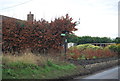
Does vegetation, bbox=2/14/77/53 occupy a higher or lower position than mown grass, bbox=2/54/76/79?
higher

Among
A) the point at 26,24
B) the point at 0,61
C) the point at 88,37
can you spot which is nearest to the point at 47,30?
the point at 26,24

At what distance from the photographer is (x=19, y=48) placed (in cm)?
A: 1299

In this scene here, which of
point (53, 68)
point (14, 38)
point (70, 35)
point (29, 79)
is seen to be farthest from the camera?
point (70, 35)

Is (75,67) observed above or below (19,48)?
below

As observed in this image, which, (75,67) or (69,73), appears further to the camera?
(75,67)

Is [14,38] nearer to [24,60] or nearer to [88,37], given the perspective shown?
[24,60]

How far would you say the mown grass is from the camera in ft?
29.9

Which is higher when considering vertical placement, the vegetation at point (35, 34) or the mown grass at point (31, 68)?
the vegetation at point (35, 34)

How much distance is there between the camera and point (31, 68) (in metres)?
10.3

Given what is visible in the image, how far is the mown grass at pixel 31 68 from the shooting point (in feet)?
29.9

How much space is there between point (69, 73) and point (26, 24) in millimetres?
4595

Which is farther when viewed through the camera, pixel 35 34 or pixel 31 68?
pixel 35 34

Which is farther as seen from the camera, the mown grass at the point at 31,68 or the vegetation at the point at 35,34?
the vegetation at the point at 35,34

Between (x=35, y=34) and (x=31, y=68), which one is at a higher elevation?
(x=35, y=34)
